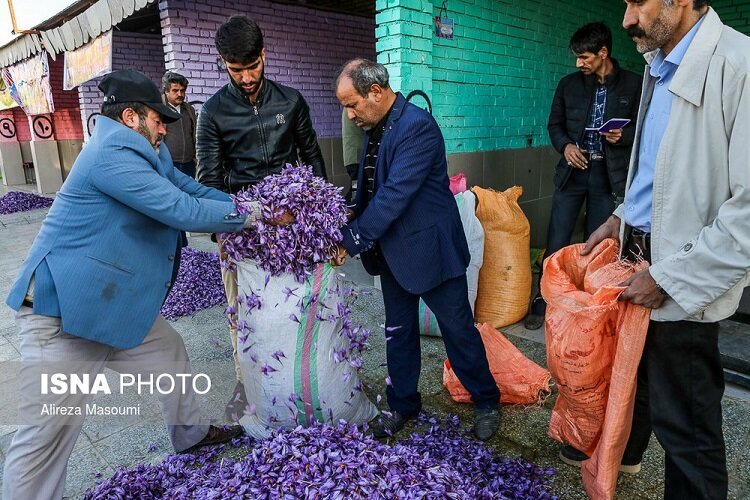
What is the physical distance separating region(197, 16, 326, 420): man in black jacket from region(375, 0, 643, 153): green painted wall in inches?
63.1

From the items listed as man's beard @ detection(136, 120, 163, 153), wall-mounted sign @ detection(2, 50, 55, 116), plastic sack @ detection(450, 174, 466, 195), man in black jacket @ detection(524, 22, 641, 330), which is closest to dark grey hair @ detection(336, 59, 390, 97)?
man's beard @ detection(136, 120, 163, 153)

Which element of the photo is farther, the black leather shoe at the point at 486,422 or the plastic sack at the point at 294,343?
the black leather shoe at the point at 486,422

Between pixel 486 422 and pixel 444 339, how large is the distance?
0.51 meters

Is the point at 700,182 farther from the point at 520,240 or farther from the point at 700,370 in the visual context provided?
the point at 520,240

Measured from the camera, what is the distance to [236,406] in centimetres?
311

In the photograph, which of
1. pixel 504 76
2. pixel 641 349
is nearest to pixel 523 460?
pixel 641 349

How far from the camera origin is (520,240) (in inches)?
162

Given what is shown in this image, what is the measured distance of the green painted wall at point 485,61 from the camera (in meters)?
4.32

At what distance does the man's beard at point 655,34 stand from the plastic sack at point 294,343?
5.32 ft

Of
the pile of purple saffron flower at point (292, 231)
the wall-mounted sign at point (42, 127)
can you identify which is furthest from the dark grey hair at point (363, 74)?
the wall-mounted sign at point (42, 127)

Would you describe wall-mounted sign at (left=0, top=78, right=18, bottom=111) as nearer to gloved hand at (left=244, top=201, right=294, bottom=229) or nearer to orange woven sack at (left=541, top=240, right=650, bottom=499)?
gloved hand at (left=244, top=201, right=294, bottom=229)

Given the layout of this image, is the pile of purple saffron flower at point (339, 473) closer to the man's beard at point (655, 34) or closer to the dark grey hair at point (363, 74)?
the dark grey hair at point (363, 74)

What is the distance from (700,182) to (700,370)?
0.68 m

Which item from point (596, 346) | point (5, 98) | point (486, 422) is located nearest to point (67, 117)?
point (5, 98)
